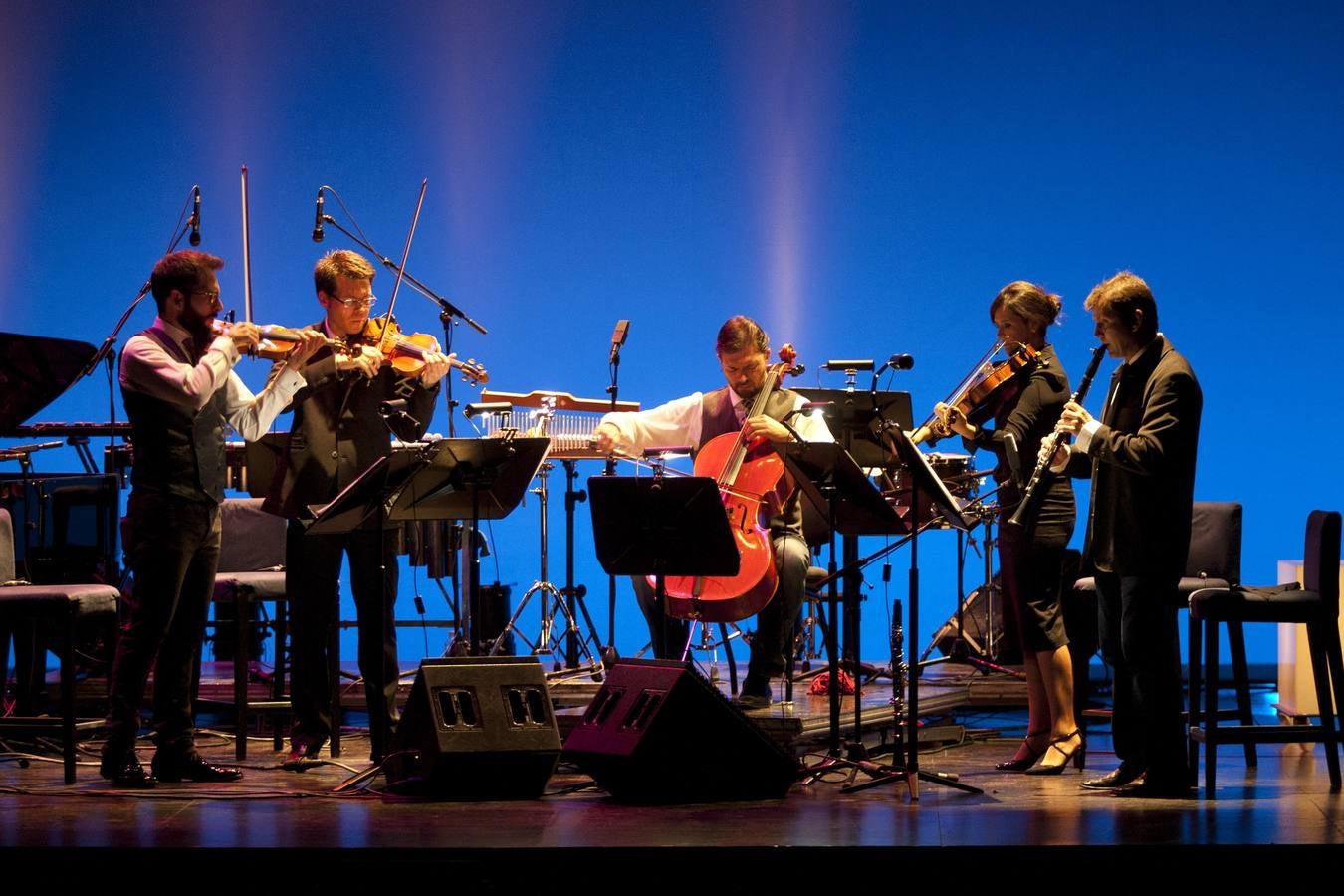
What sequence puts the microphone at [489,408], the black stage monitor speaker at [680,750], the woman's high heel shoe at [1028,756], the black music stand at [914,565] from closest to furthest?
the black music stand at [914,565] < the black stage monitor speaker at [680,750] < the woman's high heel shoe at [1028,756] < the microphone at [489,408]

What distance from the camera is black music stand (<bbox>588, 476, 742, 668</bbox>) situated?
4277 millimetres

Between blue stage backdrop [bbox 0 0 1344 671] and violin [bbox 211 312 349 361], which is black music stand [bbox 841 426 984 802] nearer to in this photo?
violin [bbox 211 312 349 361]

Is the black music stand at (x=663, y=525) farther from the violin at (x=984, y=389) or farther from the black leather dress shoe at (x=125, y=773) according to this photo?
the black leather dress shoe at (x=125, y=773)

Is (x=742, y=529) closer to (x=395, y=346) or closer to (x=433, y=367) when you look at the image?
(x=433, y=367)

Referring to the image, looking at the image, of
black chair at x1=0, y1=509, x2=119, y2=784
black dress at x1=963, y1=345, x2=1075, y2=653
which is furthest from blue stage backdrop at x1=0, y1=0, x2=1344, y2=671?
black dress at x1=963, y1=345, x2=1075, y2=653

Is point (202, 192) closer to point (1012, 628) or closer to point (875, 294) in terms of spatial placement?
point (875, 294)

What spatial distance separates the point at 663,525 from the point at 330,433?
4.08ft

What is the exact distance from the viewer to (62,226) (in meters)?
7.98

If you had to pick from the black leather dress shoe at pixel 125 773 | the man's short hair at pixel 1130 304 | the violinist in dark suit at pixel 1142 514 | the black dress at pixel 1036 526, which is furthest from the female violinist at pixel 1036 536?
the black leather dress shoe at pixel 125 773

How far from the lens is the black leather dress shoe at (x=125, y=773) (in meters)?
4.45

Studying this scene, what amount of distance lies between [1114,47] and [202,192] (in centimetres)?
488

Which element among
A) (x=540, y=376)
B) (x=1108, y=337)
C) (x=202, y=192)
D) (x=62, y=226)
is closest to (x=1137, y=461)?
(x=1108, y=337)

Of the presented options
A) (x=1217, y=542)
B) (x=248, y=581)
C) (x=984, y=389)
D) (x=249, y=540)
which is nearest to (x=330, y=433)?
(x=248, y=581)

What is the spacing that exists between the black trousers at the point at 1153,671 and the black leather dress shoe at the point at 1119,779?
0.03m
